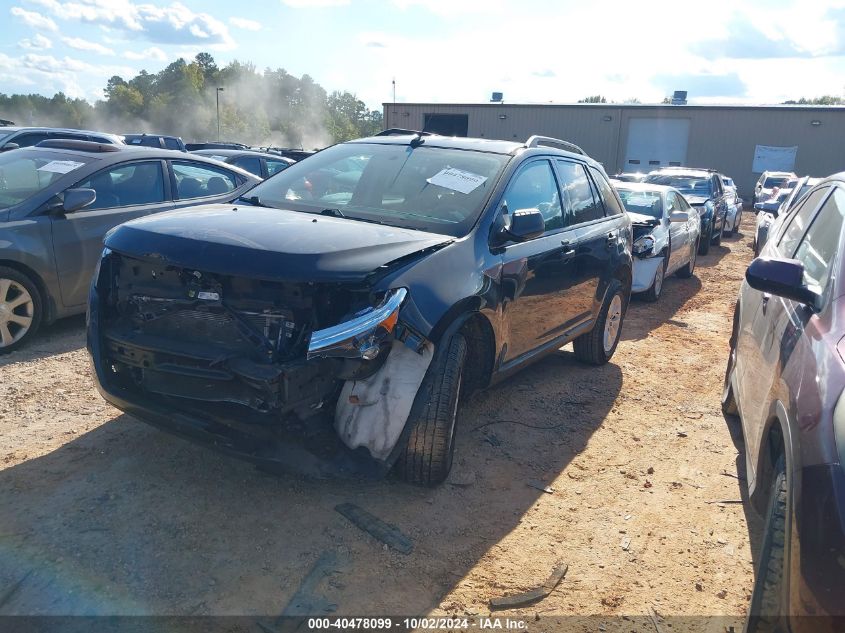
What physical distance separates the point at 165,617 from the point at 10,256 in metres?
3.82

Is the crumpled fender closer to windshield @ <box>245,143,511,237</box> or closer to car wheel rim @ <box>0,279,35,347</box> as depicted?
windshield @ <box>245,143,511,237</box>

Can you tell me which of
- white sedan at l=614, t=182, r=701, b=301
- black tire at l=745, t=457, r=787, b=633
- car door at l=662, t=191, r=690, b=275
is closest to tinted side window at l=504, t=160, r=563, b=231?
black tire at l=745, t=457, r=787, b=633

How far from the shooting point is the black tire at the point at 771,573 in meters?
2.30

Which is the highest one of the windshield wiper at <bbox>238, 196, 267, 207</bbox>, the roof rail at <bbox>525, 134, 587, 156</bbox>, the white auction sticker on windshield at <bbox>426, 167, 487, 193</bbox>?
the roof rail at <bbox>525, 134, 587, 156</bbox>

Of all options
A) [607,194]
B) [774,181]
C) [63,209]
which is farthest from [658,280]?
[774,181]

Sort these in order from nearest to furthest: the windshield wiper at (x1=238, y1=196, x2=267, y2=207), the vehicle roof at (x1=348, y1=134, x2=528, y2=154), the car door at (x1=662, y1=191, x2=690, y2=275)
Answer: the windshield wiper at (x1=238, y1=196, x2=267, y2=207) → the vehicle roof at (x1=348, y1=134, x2=528, y2=154) → the car door at (x1=662, y1=191, x2=690, y2=275)

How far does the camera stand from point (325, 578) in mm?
2943

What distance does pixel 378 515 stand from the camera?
3459 mm

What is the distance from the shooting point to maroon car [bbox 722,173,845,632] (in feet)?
6.57

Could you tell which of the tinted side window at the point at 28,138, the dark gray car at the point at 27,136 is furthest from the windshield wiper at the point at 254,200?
the tinted side window at the point at 28,138

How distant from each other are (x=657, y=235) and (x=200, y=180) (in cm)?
582

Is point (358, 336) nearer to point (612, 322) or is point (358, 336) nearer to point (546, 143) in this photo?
point (546, 143)

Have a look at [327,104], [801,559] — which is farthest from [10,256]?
[327,104]

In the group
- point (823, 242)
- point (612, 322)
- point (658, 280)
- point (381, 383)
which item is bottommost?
point (658, 280)
